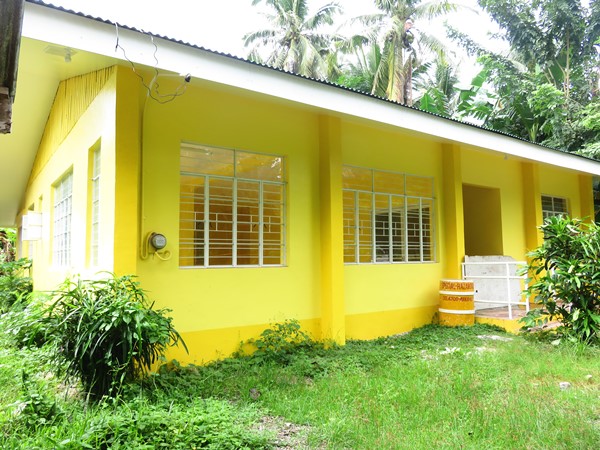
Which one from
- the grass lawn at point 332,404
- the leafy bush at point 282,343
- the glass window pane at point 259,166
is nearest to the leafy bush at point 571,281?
the grass lawn at point 332,404

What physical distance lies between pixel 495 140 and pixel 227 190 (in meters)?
5.38

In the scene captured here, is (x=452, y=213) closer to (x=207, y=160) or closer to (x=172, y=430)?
(x=207, y=160)

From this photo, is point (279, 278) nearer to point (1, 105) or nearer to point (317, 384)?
point (317, 384)

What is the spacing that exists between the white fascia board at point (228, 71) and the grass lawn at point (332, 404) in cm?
325

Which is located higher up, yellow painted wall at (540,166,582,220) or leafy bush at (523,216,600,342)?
yellow painted wall at (540,166,582,220)

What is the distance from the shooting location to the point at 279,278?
6320mm

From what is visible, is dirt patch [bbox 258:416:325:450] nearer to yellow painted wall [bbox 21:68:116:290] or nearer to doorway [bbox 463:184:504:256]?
yellow painted wall [bbox 21:68:116:290]

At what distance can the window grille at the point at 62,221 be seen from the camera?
24.2 ft

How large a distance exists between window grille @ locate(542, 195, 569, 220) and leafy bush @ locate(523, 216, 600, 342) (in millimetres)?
4680

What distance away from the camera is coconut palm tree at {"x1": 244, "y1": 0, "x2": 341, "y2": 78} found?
63.8 feet

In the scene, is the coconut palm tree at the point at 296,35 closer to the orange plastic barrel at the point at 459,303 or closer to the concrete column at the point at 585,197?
the concrete column at the point at 585,197

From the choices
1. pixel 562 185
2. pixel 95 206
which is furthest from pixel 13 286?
pixel 562 185

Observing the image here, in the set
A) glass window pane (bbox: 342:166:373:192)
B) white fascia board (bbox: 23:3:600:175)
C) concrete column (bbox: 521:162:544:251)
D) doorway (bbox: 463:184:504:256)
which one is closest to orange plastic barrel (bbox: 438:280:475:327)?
glass window pane (bbox: 342:166:373:192)

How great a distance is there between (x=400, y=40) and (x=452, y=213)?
388 inches
